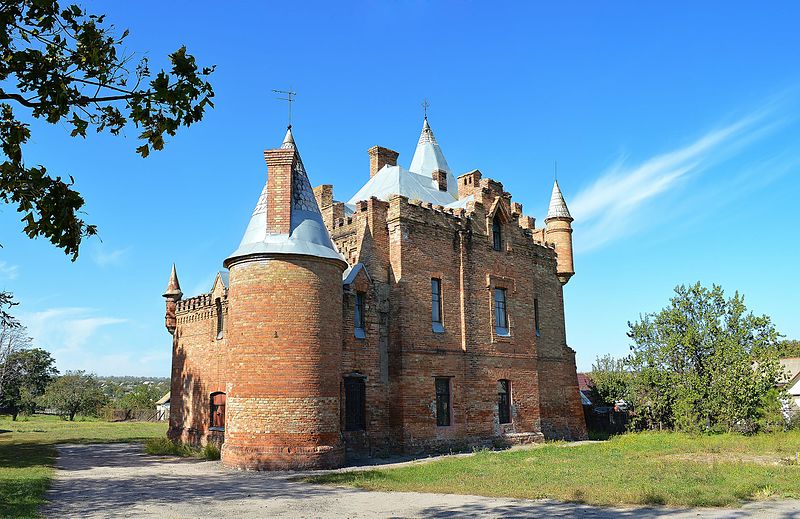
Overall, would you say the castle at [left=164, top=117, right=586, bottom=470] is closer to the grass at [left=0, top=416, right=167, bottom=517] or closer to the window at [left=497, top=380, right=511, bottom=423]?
the window at [left=497, top=380, right=511, bottom=423]

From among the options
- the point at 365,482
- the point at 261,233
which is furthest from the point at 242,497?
the point at 261,233

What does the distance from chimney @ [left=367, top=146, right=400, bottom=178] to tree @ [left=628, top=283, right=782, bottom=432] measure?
14.0m

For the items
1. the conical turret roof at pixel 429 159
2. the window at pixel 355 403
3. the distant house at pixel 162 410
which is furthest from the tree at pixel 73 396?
the window at pixel 355 403

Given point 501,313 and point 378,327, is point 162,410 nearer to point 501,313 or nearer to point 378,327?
point 501,313

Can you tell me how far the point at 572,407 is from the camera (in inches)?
1137

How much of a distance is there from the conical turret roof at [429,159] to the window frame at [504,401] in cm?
959

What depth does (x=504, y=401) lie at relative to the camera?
25016mm

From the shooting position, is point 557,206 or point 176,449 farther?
point 557,206

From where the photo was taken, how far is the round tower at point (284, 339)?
17.7 meters

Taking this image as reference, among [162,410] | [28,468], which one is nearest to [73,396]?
[162,410]

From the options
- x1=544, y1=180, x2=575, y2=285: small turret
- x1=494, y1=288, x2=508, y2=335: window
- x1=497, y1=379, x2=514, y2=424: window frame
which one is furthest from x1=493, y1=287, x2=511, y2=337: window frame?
x1=544, y1=180, x2=575, y2=285: small turret

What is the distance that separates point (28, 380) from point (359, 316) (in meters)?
52.2

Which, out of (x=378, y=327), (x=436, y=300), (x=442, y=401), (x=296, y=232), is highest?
(x=296, y=232)

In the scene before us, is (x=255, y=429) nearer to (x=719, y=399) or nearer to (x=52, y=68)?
(x=52, y=68)
